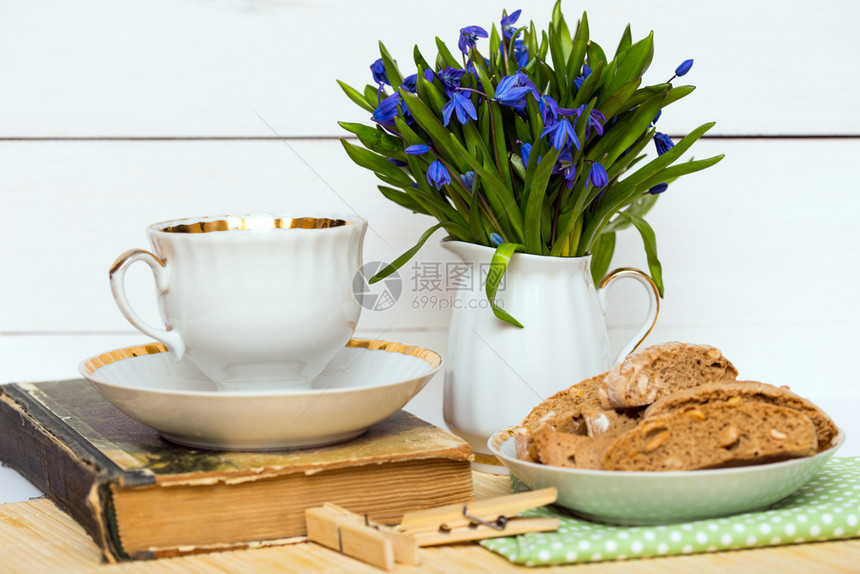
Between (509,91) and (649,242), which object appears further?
(649,242)

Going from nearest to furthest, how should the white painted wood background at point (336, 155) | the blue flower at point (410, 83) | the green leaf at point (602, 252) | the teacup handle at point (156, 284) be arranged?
the teacup handle at point (156, 284) < the blue flower at point (410, 83) < the green leaf at point (602, 252) < the white painted wood background at point (336, 155)

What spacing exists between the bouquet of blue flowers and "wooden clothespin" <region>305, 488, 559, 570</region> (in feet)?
0.64

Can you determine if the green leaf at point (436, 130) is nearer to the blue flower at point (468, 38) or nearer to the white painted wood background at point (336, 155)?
the blue flower at point (468, 38)

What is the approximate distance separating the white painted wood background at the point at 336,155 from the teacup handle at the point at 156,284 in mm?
400

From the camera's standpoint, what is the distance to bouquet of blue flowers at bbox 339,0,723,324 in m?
0.64

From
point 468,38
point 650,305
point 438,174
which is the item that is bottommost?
point 650,305

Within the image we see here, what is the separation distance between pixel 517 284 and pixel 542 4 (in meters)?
0.43

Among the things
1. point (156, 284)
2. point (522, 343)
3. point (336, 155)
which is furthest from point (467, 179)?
point (336, 155)

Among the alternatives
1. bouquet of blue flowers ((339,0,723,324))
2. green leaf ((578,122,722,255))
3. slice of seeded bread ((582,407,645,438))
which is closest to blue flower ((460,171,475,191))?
bouquet of blue flowers ((339,0,723,324))

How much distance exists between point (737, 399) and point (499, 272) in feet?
0.68

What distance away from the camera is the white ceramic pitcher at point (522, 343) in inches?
26.7

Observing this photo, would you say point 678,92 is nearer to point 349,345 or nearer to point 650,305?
point 650,305

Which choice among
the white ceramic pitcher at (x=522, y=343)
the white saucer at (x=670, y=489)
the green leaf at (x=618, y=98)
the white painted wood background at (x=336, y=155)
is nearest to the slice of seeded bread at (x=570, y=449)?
the white saucer at (x=670, y=489)

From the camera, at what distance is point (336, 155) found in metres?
1.00
